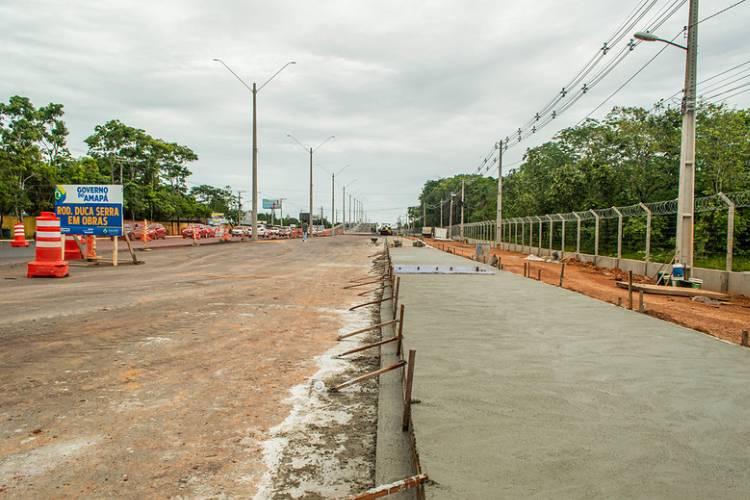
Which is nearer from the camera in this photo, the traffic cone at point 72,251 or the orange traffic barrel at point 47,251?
the orange traffic barrel at point 47,251

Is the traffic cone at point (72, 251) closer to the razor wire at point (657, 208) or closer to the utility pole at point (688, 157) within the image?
the utility pole at point (688, 157)

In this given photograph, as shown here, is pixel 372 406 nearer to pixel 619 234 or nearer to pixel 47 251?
pixel 47 251

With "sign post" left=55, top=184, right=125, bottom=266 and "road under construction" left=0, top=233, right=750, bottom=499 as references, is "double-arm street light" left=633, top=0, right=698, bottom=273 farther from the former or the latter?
"sign post" left=55, top=184, right=125, bottom=266

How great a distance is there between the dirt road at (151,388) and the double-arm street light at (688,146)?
11243 millimetres

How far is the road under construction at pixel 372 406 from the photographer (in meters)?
3.05

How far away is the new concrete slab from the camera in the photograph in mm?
2818

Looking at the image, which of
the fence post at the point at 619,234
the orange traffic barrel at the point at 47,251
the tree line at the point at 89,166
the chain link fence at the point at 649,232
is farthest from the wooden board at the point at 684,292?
the tree line at the point at 89,166

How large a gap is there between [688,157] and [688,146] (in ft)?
1.11

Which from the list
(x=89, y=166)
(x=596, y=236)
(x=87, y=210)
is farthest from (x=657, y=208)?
(x=89, y=166)

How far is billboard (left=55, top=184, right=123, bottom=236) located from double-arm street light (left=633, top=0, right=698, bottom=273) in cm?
1878

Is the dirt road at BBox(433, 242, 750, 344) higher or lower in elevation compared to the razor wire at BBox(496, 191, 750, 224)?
lower

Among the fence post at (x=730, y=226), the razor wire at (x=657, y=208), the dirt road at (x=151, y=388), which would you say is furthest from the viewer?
the razor wire at (x=657, y=208)

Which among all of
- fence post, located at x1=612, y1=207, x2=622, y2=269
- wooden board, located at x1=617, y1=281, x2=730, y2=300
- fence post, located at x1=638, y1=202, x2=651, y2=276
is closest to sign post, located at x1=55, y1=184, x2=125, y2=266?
wooden board, located at x1=617, y1=281, x2=730, y2=300

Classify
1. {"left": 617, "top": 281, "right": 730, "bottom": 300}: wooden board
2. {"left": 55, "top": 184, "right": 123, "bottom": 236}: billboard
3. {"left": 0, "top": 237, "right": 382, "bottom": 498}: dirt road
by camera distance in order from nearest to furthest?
{"left": 0, "top": 237, "right": 382, "bottom": 498}: dirt road
{"left": 617, "top": 281, "right": 730, "bottom": 300}: wooden board
{"left": 55, "top": 184, "right": 123, "bottom": 236}: billboard
